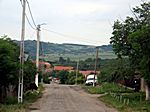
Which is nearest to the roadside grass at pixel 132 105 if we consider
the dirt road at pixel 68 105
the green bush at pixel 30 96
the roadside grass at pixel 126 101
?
the roadside grass at pixel 126 101

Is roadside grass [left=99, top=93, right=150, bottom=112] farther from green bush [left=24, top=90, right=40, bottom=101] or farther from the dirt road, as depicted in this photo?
green bush [left=24, top=90, right=40, bottom=101]

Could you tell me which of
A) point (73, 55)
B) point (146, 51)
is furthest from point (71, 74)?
point (146, 51)

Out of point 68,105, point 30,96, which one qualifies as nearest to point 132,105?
point 68,105

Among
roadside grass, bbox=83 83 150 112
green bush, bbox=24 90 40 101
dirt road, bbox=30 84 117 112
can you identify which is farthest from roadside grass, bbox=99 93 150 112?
green bush, bbox=24 90 40 101

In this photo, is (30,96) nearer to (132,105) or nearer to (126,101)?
(126,101)

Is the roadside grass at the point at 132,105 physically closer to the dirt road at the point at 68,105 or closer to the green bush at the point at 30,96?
the dirt road at the point at 68,105

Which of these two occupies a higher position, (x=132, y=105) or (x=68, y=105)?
(x=132, y=105)

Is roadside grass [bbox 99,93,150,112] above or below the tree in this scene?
below

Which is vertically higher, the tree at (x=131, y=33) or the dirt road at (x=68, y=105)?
the tree at (x=131, y=33)

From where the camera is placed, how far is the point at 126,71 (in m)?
43.6

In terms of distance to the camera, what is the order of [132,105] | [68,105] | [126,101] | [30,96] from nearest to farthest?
[132,105]
[68,105]
[126,101]
[30,96]

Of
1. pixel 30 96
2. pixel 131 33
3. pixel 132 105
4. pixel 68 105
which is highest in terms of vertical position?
pixel 131 33

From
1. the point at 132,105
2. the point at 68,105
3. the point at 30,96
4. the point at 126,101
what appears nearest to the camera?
the point at 132,105

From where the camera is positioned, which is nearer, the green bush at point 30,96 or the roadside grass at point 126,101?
the roadside grass at point 126,101
